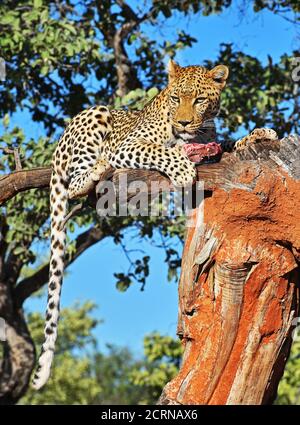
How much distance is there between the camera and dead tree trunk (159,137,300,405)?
6816 millimetres

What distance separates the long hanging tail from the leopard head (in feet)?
3.89

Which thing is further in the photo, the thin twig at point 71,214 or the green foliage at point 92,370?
the green foliage at point 92,370

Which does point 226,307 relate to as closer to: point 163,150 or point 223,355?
point 223,355

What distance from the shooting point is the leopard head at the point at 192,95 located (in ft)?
25.8

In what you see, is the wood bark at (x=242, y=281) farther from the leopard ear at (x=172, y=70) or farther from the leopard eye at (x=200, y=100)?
the leopard ear at (x=172, y=70)

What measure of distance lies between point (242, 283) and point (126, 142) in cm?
176

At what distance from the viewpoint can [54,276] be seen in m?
7.82

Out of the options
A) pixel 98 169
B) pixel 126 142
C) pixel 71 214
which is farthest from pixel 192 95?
pixel 71 214

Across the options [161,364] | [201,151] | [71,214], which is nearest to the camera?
[201,151]

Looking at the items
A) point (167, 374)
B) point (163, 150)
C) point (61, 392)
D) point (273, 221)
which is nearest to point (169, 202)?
point (163, 150)

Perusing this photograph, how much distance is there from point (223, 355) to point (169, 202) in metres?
4.50

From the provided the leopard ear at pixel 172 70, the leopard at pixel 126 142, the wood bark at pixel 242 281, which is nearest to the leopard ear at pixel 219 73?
the leopard at pixel 126 142

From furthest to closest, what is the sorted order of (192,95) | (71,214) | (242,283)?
(192,95), (71,214), (242,283)

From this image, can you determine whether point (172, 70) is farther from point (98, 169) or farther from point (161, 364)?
point (161, 364)
